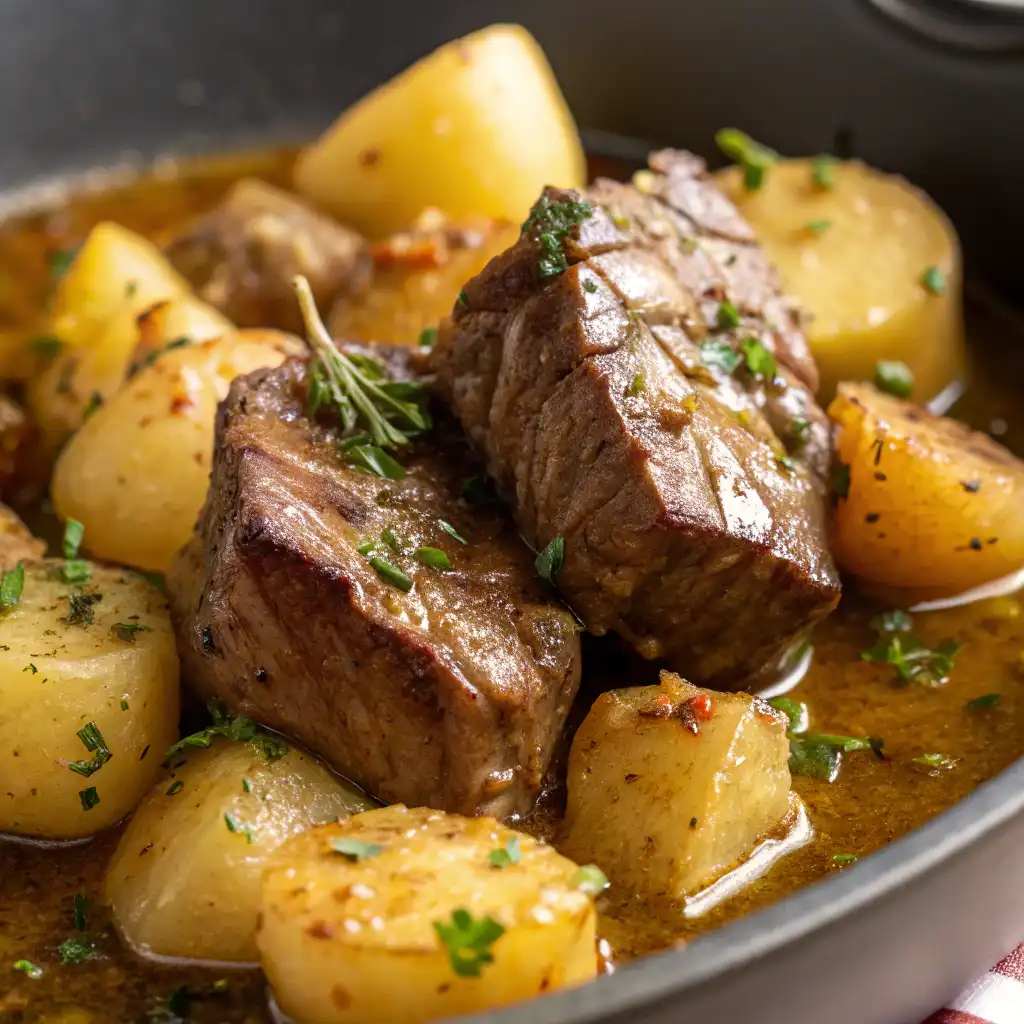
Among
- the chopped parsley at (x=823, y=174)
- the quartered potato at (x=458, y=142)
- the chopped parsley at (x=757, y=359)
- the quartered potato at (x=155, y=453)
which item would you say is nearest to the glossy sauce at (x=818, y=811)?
the chopped parsley at (x=757, y=359)

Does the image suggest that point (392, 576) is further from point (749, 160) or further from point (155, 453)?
point (749, 160)

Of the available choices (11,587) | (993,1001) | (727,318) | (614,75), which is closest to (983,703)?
(993,1001)

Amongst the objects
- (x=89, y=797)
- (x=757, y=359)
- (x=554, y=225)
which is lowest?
(x=89, y=797)

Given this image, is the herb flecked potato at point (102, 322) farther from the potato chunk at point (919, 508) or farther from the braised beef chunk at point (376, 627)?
the potato chunk at point (919, 508)

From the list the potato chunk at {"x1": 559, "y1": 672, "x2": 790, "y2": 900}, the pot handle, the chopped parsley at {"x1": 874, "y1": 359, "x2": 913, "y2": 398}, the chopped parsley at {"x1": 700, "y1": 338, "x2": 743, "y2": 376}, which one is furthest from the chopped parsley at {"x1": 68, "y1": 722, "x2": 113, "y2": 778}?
the pot handle

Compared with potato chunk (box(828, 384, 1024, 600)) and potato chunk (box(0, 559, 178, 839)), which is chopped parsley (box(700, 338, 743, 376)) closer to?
potato chunk (box(828, 384, 1024, 600))

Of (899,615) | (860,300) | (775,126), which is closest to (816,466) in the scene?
(899,615)
